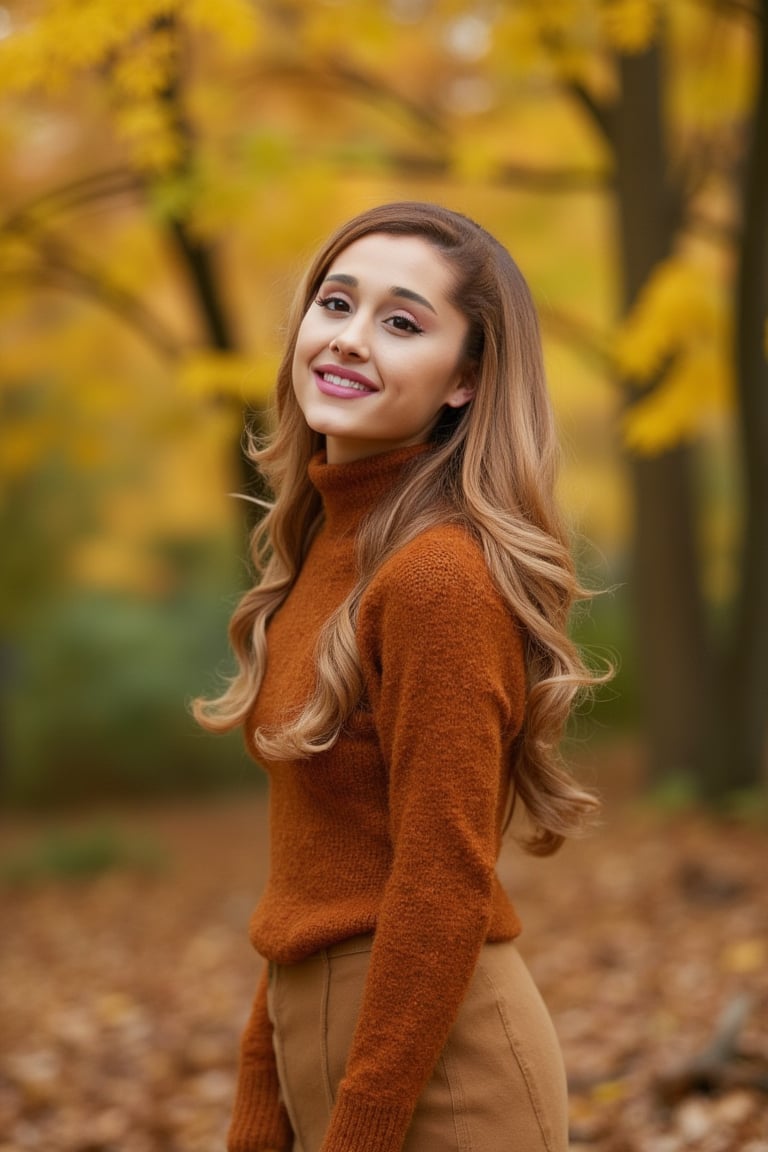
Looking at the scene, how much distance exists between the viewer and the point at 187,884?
7.66m

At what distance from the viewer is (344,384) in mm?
1800

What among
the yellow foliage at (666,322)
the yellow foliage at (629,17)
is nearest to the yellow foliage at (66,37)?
the yellow foliage at (629,17)

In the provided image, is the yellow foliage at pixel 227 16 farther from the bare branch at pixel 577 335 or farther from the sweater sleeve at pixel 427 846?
the sweater sleeve at pixel 427 846

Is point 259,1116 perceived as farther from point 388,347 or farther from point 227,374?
point 227,374

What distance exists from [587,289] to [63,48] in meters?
5.30

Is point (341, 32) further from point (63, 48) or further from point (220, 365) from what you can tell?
point (63, 48)

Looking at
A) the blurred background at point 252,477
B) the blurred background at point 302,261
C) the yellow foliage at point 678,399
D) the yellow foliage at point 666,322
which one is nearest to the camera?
the blurred background at point 252,477

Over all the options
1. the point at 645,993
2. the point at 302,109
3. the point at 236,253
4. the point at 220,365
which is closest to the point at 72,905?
the point at 220,365

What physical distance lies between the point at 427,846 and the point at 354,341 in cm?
72

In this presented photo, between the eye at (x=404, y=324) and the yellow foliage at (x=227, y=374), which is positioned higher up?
the eye at (x=404, y=324)

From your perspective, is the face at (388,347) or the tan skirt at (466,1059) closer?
the tan skirt at (466,1059)

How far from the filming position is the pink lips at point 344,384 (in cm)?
179

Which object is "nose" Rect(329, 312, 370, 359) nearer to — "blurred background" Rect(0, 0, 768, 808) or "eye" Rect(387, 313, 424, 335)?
"eye" Rect(387, 313, 424, 335)

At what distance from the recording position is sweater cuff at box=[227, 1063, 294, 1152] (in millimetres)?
1929
